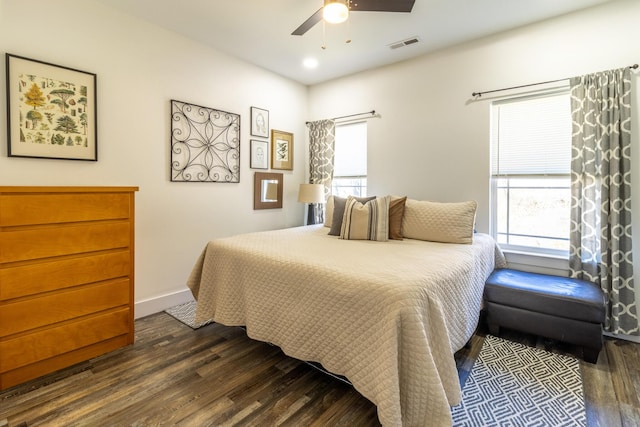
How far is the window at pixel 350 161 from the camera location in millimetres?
4000

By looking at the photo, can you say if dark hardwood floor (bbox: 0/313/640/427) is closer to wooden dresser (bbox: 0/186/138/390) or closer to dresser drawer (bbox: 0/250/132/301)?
wooden dresser (bbox: 0/186/138/390)

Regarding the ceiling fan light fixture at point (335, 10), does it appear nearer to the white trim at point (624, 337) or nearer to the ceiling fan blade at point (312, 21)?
the ceiling fan blade at point (312, 21)

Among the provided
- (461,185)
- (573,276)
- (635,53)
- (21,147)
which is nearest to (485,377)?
(573,276)

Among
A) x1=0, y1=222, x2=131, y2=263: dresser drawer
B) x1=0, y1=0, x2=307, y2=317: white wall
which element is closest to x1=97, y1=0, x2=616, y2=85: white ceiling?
x1=0, y1=0, x2=307, y2=317: white wall

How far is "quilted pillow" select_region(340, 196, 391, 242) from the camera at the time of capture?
2744mm

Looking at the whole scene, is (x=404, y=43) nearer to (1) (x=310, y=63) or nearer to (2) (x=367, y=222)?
(1) (x=310, y=63)

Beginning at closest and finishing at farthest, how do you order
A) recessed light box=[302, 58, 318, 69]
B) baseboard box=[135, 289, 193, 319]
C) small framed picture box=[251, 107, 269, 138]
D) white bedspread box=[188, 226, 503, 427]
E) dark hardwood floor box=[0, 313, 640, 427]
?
1. white bedspread box=[188, 226, 503, 427]
2. dark hardwood floor box=[0, 313, 640, 427]
3. baseboard box=[135, 289, 193, 319]
4. recessed light box=[302, 58, 318, 69]
5. small framed picture box=[251, 107, 269, 138]

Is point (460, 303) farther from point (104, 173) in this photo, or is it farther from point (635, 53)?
point (104, 173)

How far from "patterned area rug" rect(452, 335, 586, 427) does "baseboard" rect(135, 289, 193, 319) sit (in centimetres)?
259

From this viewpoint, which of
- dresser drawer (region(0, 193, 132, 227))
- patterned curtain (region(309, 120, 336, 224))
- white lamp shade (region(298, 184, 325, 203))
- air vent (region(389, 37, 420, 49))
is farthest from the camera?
patterned curtain (region(309, 120, 336, 224))

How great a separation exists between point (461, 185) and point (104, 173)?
330 centimetres

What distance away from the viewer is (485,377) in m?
1.95

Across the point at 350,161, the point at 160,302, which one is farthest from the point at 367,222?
the point at 160,302

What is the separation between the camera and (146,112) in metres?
2.83
